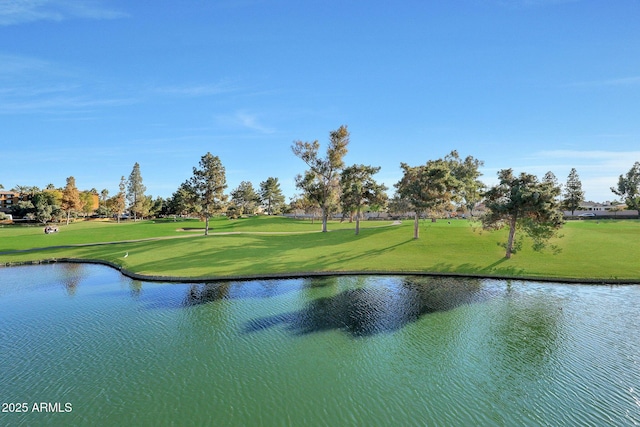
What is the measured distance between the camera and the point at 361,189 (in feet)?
168

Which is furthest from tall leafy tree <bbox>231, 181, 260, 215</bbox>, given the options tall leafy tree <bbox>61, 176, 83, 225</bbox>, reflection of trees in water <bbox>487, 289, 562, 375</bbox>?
reflection of trees in water <bbox>487, 289, 562, 375</bbox>

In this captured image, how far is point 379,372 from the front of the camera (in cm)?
1384

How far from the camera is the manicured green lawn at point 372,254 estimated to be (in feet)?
106

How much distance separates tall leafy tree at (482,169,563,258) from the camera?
31.5 metres

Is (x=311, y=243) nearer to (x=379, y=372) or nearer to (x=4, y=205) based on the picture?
(x=379, y=372)

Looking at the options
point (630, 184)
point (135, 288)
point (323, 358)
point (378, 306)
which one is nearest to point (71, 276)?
point (135, 288)

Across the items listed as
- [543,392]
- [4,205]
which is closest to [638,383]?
[543,392]

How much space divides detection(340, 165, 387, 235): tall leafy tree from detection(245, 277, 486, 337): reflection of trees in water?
22.7 metres

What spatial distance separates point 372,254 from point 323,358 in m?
25.4

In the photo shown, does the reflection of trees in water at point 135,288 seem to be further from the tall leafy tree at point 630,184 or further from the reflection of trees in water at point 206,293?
the tall leafy tree at point 630,184

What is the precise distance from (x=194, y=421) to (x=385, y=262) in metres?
28.0

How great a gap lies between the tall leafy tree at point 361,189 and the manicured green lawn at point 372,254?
17.5 feet

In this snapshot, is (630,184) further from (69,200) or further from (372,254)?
(69,200)

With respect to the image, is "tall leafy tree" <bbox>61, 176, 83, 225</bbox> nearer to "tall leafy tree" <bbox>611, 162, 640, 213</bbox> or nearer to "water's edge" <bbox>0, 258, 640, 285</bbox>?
"water's edge" <bbox>0, 258, 640, 285</bbox>
